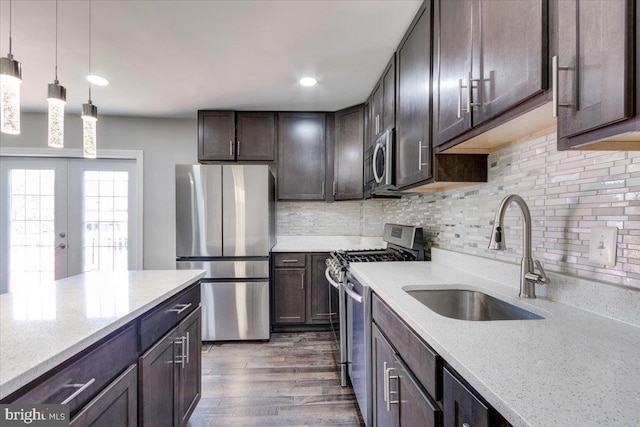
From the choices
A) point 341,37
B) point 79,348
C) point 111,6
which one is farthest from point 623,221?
point 111,6

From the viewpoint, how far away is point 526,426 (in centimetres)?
45

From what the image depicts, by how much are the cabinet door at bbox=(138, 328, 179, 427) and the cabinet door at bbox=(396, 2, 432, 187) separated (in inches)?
58.7

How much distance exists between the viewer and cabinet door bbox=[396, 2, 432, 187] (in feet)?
5.07

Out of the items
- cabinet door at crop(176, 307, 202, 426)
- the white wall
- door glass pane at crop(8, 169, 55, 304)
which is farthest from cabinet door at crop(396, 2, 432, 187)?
door glass pane at crop(8, 169, 55, 304)

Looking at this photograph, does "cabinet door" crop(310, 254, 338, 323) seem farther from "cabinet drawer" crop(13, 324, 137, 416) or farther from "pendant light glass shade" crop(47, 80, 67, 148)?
"pendant light glass shade" crop(47, 80, 67, 148)

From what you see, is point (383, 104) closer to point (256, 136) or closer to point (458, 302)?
point (256, 136)

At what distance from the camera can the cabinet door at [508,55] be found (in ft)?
2.67

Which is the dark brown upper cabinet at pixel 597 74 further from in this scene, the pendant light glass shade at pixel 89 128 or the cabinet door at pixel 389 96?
the pendant light glass shade at pixel 89 128

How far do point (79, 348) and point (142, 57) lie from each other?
7.05ft

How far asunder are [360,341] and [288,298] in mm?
1475

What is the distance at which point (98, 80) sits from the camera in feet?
8.30

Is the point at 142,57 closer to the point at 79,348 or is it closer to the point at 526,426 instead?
the point at 79,348

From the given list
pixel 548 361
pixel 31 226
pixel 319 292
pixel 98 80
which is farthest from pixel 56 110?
pixel 31 226

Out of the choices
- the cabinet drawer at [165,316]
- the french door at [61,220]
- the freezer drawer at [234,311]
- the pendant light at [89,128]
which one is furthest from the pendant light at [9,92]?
the french door at [61,220]
